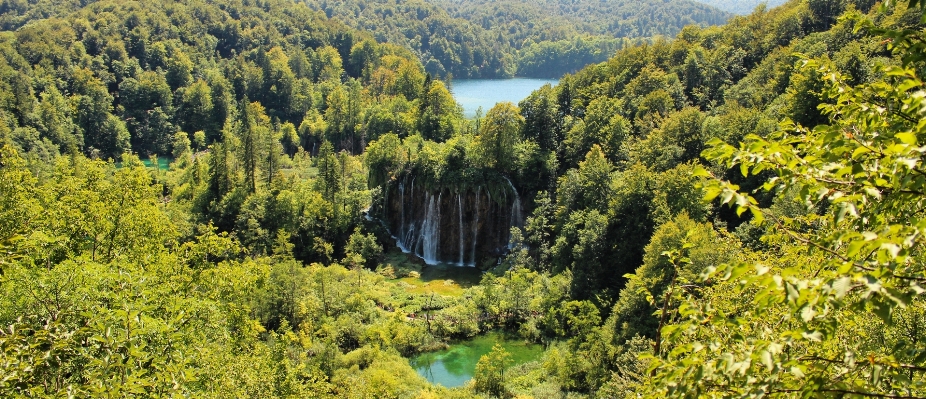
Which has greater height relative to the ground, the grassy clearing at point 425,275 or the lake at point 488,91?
the lake at point 488,91

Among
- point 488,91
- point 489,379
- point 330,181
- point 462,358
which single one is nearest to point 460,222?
point 330,181

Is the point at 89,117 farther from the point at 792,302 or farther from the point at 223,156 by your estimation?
the point at 792,302

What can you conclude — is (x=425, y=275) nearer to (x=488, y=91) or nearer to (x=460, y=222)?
(x=460, y=222)

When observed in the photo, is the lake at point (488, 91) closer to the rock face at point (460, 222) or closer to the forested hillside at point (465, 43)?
the forested hillside at point (465, 43)

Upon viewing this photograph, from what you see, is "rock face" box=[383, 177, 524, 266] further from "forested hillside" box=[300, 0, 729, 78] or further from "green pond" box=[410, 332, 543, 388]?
"forested hillside" box=[300, 0, 729, 78]

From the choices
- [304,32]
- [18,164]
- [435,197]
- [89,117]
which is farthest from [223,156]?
[304,32]

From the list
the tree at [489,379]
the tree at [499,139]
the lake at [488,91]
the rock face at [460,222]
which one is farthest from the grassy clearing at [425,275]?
the lake at [488,91]
